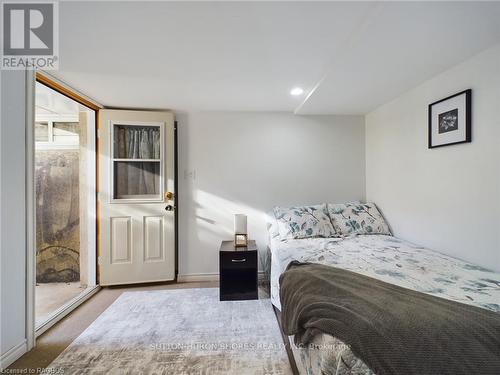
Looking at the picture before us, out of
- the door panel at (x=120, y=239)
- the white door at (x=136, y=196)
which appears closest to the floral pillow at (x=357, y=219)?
the white door at (x=136, y=196)

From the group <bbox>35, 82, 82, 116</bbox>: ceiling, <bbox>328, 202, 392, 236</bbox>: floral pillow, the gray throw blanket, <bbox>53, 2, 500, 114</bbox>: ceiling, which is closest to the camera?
the gray throw blanket

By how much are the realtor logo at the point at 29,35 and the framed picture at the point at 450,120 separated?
278 centimetres

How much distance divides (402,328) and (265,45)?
5.77 ft

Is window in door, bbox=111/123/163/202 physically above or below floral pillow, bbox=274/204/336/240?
above

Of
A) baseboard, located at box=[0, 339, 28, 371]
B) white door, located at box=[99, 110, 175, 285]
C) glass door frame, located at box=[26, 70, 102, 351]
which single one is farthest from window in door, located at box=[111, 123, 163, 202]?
baseboard, located at box=[0, 339, 28, 371]

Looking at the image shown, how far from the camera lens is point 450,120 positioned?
1742 millimetres

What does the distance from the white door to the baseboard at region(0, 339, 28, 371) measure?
100 cm

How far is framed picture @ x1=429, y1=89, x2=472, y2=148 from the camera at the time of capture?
5.29 ft

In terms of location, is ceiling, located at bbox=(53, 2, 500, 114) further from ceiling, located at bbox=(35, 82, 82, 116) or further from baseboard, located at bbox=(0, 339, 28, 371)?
baseboard, located at bbox=(0, 339, 28, 371)

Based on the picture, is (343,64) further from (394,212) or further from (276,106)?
(394,212)

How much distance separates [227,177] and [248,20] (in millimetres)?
1817

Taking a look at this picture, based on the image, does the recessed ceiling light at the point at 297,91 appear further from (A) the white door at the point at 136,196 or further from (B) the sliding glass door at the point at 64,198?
(B) the sliding glass door at the point at 64,198

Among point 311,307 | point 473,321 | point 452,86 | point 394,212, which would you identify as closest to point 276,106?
point 452,86

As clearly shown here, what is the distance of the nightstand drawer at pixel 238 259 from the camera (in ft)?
7.57
